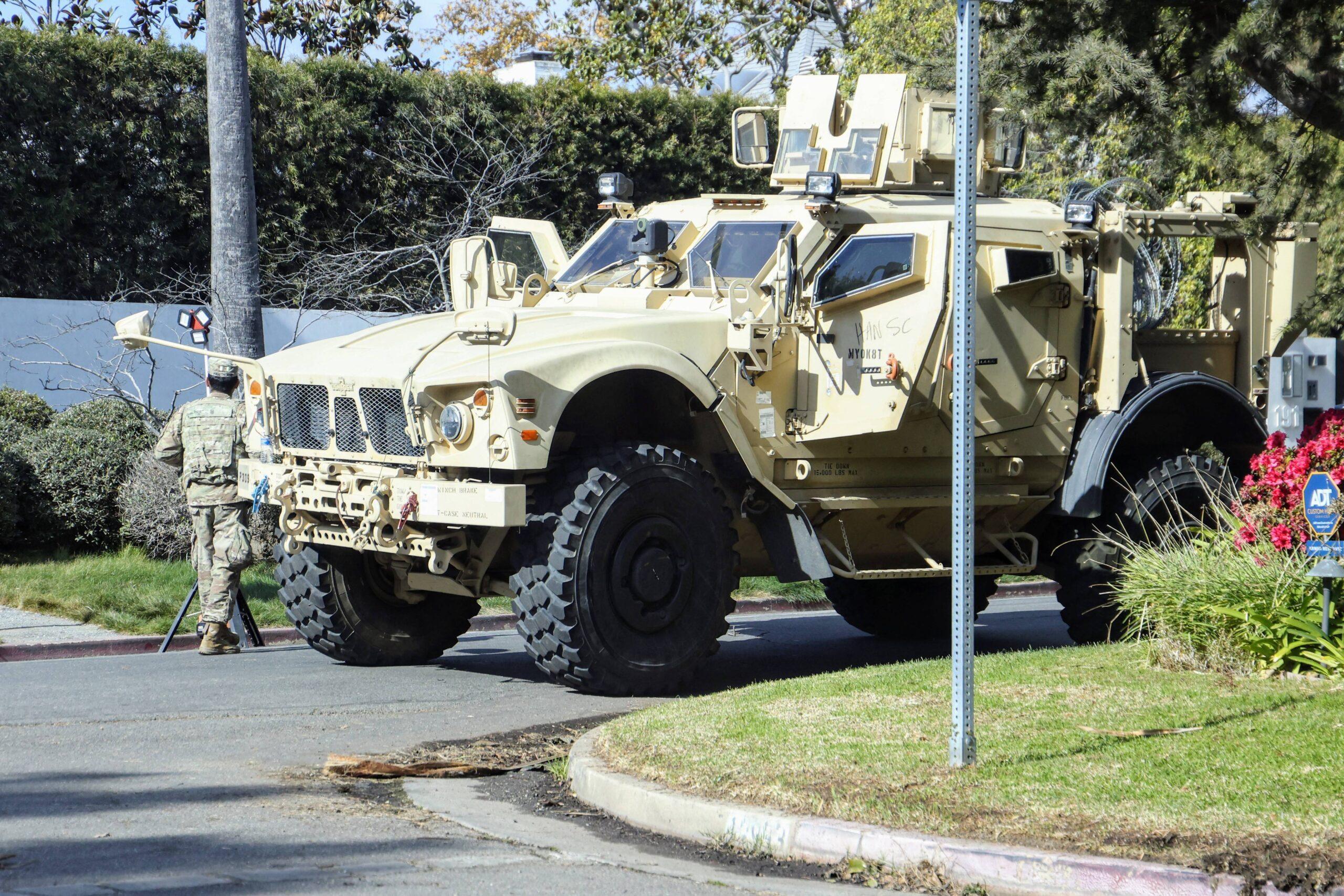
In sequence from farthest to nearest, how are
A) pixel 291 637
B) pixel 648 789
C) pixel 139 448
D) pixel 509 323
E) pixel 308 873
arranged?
pixel 139 448, pixel 291 637, pixel 509 323, pixel 648 789, pixel 308 873

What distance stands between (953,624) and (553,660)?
2.97 metres

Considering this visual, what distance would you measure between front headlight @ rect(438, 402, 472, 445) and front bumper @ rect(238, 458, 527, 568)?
0.24 m

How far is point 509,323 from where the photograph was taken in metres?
8.12

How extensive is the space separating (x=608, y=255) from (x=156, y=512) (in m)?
5.71

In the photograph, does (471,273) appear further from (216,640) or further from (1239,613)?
(1239,613)

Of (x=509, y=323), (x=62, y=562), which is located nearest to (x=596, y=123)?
(x=62, y=562)

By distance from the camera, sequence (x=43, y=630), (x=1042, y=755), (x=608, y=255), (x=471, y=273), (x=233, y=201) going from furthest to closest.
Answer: (x=233, y=201), (x=43, y=630), (x=471, y=273), (x=608, y=255), (x=1042, y=755)

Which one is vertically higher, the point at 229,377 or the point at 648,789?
the point at 229,377

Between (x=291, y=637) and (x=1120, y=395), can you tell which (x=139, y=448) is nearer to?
(x=291, y=637)

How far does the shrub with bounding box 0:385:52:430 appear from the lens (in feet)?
50.4

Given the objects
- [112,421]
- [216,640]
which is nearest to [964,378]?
[216,640]

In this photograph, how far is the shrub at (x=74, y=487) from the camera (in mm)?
14359

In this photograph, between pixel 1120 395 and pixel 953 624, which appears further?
pixel 1120 395

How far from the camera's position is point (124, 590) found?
41.1ft
